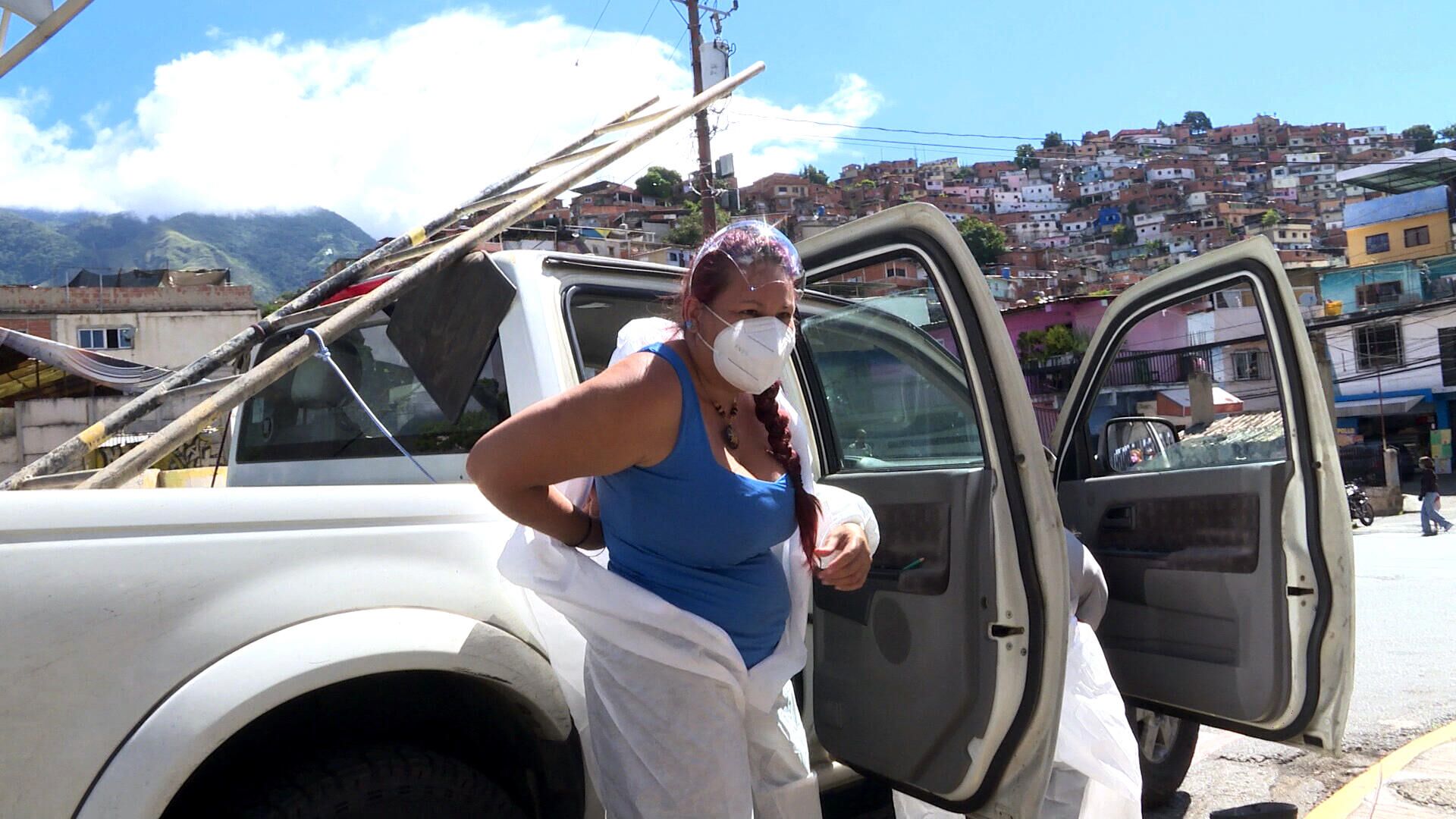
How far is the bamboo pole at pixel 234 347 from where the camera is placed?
246 centimetres

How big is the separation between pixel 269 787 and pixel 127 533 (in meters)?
0.50

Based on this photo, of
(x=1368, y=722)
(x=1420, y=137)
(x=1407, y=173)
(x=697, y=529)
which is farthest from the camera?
(x=1420, y=137)

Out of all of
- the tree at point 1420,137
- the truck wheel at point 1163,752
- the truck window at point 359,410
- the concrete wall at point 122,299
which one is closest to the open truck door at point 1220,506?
the truck wheel at point 1163,752

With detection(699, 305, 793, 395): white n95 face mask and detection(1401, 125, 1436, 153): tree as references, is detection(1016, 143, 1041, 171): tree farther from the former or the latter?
detection(699, 305, 793, 395): white n95 face mask

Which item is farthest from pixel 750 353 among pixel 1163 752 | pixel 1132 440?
pixel 1163 752

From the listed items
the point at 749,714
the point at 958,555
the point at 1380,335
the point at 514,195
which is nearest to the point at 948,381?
the point at 958,555

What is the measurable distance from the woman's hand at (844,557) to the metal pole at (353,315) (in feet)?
4.40

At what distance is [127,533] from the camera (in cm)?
171

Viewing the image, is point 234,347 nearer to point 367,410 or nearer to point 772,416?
point 367,410

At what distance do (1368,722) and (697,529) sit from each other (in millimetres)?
4411

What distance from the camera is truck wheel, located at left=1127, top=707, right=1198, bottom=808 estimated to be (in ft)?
12.8

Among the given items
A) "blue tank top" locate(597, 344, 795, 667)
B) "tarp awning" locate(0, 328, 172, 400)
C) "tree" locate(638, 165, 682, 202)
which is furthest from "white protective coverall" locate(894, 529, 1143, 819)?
"tree" locate(638, 165, 682, 202)

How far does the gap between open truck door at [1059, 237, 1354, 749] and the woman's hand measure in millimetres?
1804

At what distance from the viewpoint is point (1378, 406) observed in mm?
40656
